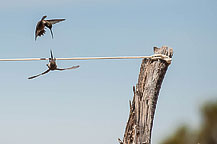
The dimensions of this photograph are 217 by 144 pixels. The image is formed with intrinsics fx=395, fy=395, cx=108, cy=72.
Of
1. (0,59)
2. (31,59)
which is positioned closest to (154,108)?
(31,59)

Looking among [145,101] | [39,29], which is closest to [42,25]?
[39,29]

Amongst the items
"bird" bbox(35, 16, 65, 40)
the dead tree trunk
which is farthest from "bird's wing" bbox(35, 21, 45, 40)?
the dead tree trunk

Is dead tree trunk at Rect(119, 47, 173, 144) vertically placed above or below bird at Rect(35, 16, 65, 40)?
below

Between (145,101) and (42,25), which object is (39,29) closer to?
(42,25)

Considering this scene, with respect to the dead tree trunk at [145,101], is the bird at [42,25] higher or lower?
higher

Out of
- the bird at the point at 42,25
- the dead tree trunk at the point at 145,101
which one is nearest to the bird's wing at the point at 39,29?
the bird at the point at 42,25

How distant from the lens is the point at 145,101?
306 cm

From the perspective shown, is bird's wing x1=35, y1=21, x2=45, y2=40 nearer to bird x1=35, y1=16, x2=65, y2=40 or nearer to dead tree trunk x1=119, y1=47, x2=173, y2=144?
bird x1=35, y1=16, x2=65, y2=40

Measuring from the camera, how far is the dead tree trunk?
119 inches

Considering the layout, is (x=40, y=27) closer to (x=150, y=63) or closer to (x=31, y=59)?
(x=31, y=59)

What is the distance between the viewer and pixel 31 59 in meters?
3.12

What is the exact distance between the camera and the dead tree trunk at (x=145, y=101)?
9.88 ft

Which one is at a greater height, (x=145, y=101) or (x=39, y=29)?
(x=39, y=29)

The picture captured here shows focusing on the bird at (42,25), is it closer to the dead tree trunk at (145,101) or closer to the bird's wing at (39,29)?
the bird's wing at (39,29)
